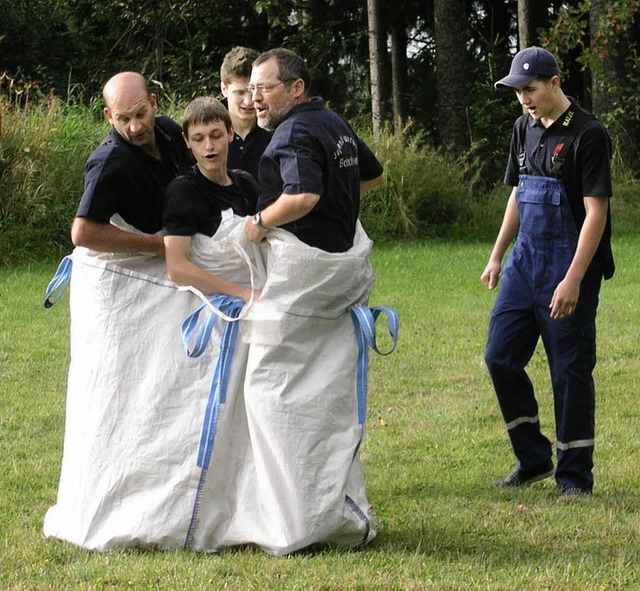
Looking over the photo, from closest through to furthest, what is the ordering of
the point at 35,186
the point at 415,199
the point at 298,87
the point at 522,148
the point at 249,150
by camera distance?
the point at 298,87
the point at 522,148
the point at 249,150
the point at 35,186
the point at 415,199

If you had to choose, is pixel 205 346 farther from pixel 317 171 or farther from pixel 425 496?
pixel 425 496

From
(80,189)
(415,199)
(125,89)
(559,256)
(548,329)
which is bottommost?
(415,199)

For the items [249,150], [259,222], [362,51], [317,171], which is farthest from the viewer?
[362,51]

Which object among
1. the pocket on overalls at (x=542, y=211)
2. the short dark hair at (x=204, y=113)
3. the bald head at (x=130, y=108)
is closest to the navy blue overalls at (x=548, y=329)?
the pocket on overalls at (x=542, y=211)

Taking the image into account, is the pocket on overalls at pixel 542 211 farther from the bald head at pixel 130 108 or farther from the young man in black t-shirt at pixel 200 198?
the bald head at pixel 130 108

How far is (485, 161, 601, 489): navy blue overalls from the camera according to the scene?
5504mm

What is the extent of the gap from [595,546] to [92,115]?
1285 cm

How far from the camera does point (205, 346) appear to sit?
473 centimetres

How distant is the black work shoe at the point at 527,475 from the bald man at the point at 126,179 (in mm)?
2095

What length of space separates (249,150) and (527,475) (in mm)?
1990

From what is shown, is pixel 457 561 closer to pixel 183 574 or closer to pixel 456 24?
pixel 183 574

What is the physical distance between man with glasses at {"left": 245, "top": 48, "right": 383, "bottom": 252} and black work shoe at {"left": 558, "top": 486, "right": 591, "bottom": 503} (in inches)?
64.2

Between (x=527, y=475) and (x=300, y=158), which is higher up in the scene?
(x=300, y=158)

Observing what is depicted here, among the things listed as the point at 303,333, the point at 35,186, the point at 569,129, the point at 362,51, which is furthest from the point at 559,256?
the point at 362,51
